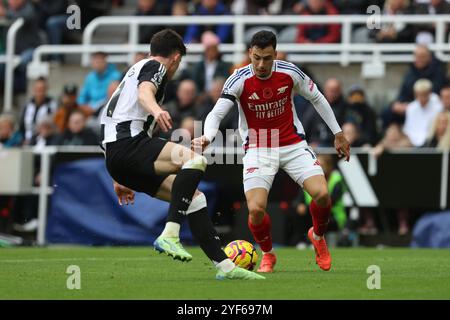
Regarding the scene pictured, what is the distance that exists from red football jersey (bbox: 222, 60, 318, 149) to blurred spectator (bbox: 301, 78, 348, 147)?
21.9 ft

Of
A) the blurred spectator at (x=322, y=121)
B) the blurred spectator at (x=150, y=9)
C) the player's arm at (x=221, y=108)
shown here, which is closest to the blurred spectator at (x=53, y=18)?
the blurred spectator at (x=150, y=9)

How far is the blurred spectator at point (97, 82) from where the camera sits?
2038 centimetres

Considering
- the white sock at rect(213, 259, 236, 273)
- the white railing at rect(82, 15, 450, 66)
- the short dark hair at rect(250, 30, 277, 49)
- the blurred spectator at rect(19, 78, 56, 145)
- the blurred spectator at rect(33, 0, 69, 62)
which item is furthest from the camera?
the blurred spectator at rect(33, 0, 69, 62)

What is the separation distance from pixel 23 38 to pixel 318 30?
225 inches

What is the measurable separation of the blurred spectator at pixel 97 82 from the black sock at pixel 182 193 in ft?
35.0

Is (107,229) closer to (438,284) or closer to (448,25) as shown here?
(448,25)

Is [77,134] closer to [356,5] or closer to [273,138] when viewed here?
[356,5]

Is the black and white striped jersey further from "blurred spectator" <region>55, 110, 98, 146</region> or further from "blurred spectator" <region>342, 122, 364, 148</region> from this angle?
"blurred spectator" <region>55, 110, 98, 146</region>

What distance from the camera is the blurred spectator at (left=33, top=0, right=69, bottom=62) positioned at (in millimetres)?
22656

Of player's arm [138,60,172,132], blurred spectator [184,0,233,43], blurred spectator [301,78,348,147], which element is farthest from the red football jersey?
blurred spectator [184,0,233,43]

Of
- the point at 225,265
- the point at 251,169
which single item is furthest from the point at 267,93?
the point at 225,265

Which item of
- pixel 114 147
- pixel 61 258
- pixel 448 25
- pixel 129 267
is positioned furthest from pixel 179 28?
pixel 114 147

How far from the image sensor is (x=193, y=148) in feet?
33.4

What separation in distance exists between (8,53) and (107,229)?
16.6ft
